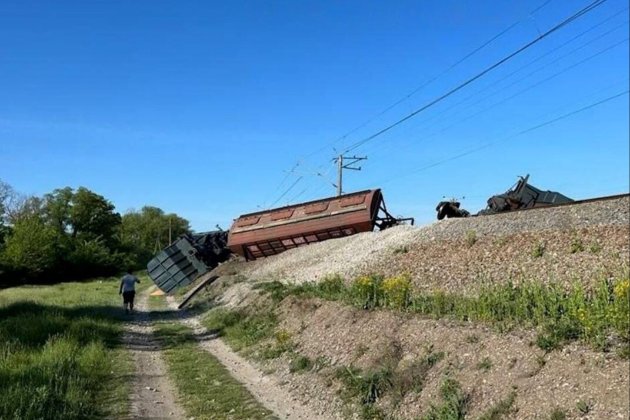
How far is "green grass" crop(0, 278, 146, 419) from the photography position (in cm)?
869

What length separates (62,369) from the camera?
36.3 ft

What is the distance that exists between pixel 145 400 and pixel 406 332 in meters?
4.85

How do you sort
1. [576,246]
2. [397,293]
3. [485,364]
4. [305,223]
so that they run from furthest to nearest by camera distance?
[305,223] < [576,246] < [397,293] < [485,364]

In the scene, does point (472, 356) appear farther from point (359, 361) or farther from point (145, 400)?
point (145, 400)

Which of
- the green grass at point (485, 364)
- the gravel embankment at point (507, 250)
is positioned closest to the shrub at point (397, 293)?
the gravel embankment at point (507, 250)

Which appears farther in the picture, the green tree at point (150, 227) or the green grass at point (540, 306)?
the green tree at point (150, 227)

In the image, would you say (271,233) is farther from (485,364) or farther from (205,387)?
(485,364)

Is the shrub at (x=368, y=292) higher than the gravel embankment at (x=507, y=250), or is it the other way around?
the gravel embankment at (x=507, y=250)

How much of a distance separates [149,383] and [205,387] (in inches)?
51.2

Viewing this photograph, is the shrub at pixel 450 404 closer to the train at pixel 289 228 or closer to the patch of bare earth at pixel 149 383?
the patch of bare earth at pixel 149 383

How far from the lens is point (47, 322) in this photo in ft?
55.7

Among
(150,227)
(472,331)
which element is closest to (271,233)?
(472,331)

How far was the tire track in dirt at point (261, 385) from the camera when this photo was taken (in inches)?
369

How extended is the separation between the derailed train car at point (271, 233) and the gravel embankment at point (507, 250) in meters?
6.75
